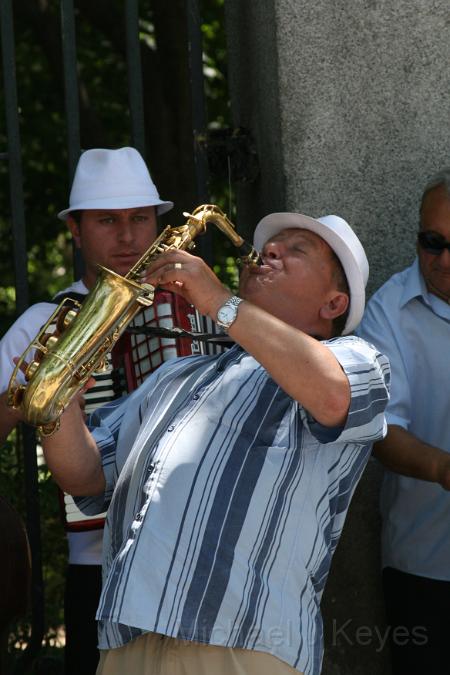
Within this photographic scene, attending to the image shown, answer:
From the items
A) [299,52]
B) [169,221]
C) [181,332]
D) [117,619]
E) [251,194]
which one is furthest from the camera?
[169,221]

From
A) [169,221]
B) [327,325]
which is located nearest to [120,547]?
[327,325]

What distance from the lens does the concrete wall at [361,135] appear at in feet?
12.5

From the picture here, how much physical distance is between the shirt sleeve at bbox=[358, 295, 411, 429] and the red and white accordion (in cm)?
45

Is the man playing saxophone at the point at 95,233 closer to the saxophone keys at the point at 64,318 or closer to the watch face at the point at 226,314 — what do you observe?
the saxophone keys at the point at 64,318

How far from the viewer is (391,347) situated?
3498mm

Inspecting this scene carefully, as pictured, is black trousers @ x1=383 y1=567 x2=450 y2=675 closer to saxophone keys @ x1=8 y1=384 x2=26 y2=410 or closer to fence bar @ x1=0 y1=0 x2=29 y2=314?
saxophone keys @ x1=8 y1=384 x2=26 y2=410

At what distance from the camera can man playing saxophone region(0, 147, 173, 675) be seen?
3.56 m

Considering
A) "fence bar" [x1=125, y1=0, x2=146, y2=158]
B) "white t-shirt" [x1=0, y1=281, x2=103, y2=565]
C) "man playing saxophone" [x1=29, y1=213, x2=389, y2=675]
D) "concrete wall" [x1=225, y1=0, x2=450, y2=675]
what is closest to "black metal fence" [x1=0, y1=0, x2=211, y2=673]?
"fence bar" [x1=125, y1=0, x2=146, y2=158]

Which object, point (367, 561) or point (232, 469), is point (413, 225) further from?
point (232, 469)

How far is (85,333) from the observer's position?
282 centimetres

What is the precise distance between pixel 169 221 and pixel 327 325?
3.21 meters

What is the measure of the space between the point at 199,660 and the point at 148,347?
3.65 ft

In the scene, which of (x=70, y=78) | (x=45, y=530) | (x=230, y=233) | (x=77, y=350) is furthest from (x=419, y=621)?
(x=45, y=530)

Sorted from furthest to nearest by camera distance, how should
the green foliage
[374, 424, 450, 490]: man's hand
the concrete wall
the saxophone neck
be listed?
the green foliage
the concrete wall
[374, 424, 450, 490]: man's hand
the saxophone neck
